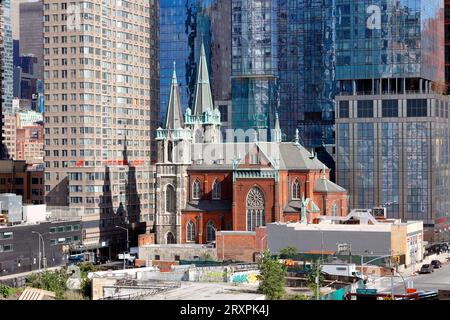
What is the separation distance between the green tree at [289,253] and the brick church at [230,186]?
600 inches

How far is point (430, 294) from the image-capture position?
103 m

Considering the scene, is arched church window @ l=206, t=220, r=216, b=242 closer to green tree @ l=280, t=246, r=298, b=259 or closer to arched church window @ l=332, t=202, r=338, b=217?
arched church window @ l=332, t=202, r=338, b=217

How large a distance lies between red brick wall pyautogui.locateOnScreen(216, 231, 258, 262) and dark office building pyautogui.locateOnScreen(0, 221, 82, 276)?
2902cm

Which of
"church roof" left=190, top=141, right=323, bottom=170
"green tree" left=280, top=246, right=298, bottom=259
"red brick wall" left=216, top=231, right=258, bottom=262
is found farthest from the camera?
"church roof" left=190, top=141, right=323, bottom=170

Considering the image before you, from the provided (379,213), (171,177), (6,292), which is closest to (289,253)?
(379,213)

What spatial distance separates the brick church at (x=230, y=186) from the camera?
590 ft

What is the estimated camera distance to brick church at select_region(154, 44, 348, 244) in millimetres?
179750

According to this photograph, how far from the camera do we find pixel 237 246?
173250 millimetres

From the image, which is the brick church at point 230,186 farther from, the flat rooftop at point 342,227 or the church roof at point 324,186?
the flat rooftop at point 342,227

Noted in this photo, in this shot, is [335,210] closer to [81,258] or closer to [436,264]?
[436,264]

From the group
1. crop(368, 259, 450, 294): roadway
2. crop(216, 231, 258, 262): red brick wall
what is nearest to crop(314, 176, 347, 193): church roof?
crop(216, 231, 258, 262): red brick wall
